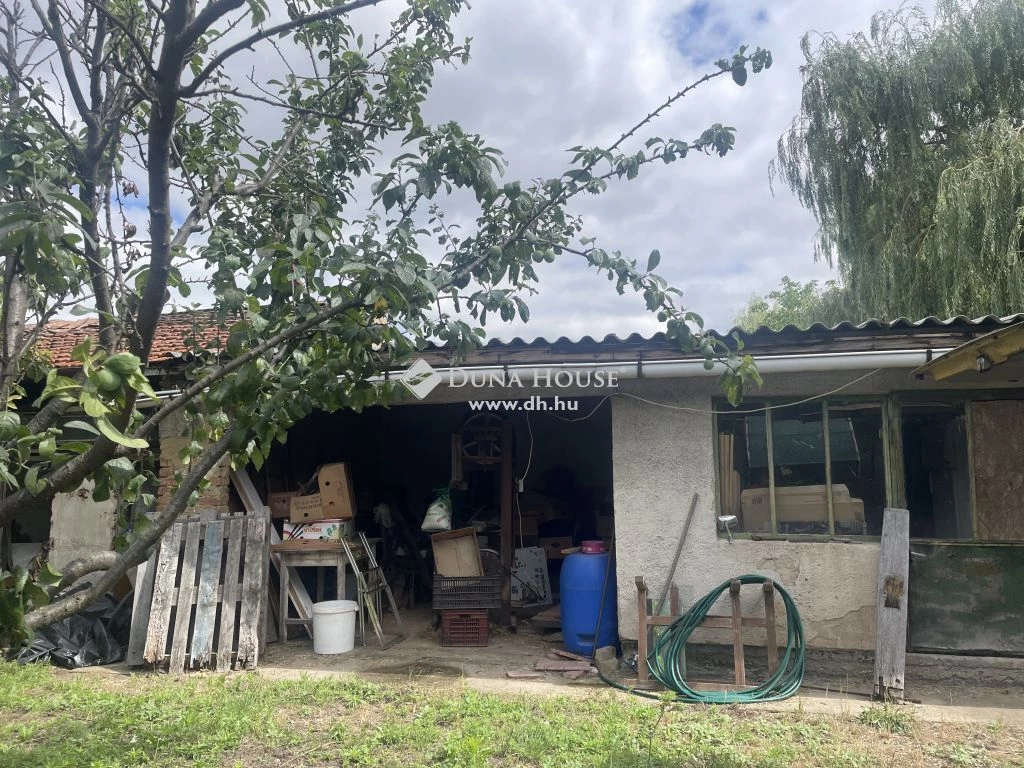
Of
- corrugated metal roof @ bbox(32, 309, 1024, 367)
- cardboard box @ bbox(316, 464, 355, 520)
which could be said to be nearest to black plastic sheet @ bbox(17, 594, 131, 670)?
cardboard box @ bbox(316, 464, 355, 520)

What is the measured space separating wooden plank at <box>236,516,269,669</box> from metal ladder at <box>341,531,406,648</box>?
2.74 feet

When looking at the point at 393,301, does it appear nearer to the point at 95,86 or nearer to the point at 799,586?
the point at 95,86

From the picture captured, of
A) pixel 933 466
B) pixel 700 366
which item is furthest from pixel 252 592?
pixel 933 466

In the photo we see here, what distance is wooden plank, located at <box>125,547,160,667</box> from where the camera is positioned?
257 inches

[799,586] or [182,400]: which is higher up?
[182,400]

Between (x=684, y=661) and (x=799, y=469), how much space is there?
6.04ft

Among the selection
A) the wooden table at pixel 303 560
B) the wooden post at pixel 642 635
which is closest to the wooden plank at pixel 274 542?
the wooden table at pixel 303 560

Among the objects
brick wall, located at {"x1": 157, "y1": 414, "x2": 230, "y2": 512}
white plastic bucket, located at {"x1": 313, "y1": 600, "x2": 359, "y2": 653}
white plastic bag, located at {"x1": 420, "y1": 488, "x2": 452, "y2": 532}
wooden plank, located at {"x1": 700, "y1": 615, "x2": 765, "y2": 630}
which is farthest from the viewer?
white plastic bag, located at {"x1": 420, "y1": 488, "x2": 452, "y2": 532}

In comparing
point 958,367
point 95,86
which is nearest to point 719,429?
point 958,367

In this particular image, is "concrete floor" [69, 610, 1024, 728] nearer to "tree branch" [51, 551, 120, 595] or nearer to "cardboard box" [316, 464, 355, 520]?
"cardboard box" [316, 464, 355, 520]

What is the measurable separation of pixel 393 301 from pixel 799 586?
4959mm

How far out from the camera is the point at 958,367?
5.14m

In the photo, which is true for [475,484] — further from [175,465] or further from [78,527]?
[78,527]

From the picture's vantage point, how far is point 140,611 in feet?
21.8
